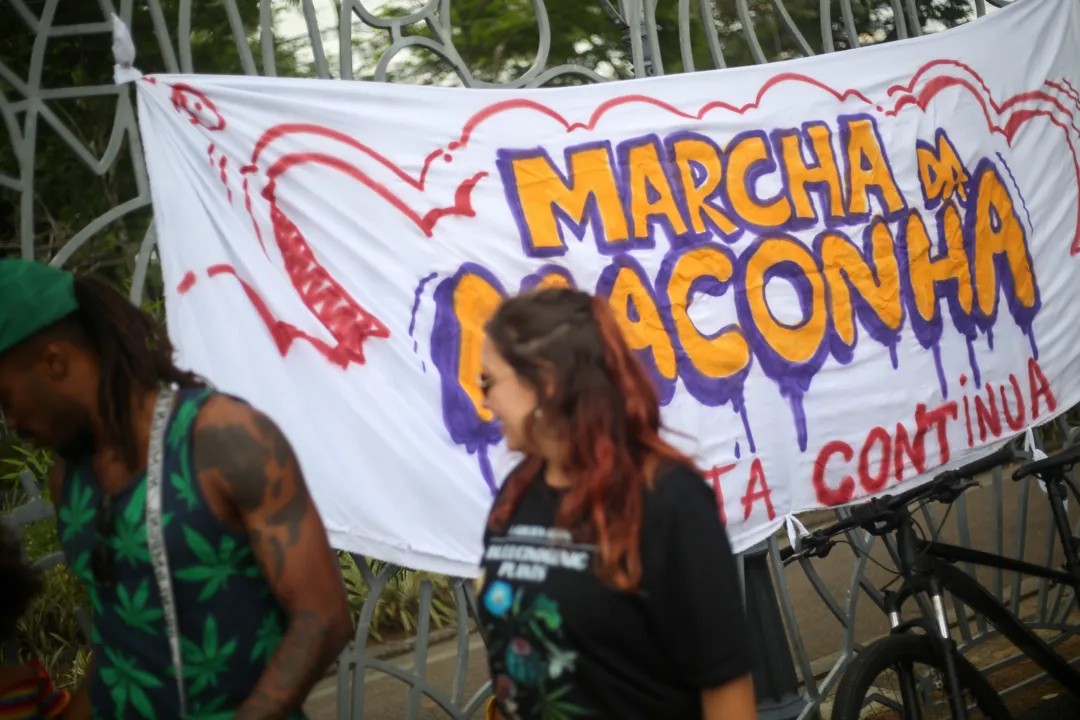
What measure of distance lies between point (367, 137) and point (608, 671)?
168 cm

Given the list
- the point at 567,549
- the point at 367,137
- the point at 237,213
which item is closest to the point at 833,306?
the point at 367,137

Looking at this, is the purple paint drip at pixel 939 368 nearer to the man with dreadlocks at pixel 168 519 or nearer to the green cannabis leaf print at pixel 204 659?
the man with dreadlocks at pixel 168 519

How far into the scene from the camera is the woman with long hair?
156cm

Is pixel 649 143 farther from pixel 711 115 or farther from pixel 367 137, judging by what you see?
pixel 367 137

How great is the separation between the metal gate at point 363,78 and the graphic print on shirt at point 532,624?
1.26 metres

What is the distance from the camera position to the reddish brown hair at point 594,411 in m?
1.58

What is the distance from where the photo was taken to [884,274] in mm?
3756

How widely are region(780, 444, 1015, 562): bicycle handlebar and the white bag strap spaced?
5.84 ft

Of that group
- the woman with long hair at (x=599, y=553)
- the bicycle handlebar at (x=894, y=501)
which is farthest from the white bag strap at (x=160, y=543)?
the bicycle handlebar at (x=894, y=501)

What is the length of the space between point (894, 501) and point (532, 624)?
1609mm

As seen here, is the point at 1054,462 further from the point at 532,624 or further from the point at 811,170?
the point at 532,624

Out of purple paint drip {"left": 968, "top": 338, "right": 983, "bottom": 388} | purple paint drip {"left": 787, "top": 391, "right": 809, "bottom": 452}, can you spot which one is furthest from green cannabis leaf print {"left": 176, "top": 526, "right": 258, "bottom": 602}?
purple paint drip {"left": 968, "top": 338, "right": 983, "bottom": 388}

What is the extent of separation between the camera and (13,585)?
203 cm

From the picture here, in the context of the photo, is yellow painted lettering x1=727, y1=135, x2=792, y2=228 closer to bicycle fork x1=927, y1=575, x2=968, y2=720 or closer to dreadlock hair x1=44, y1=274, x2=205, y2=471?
bicycle fork x1=927, y1=575, x2=968, y2=720
